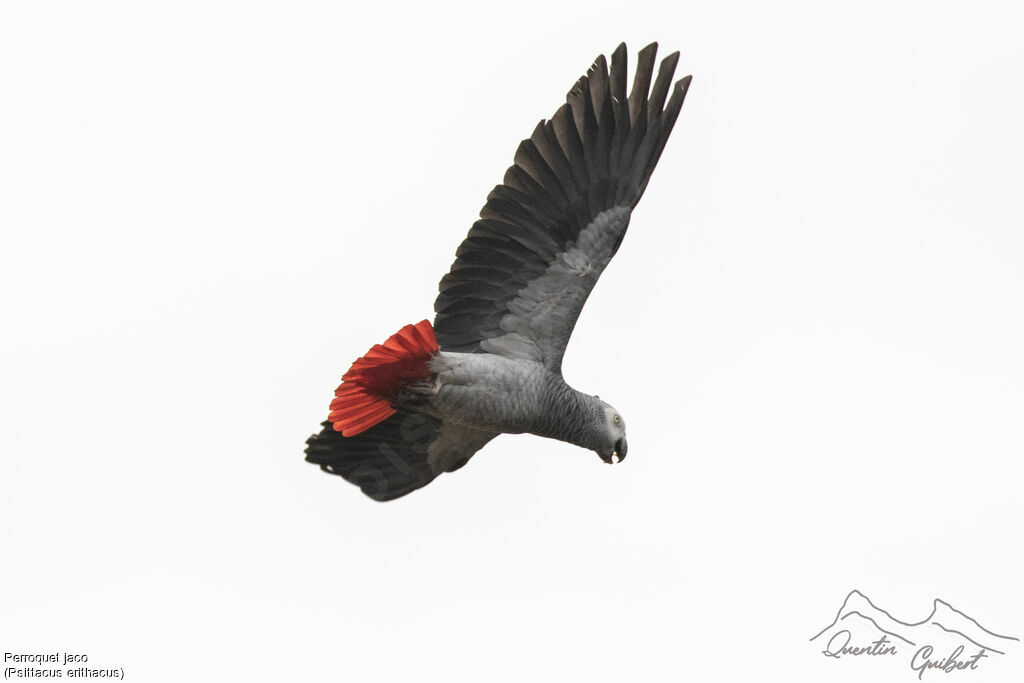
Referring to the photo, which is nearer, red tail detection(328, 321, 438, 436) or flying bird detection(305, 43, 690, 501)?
red tail detection(328, 321, 438, 436)

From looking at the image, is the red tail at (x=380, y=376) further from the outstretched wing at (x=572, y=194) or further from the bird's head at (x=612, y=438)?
the bird's head at (x=612, y=438)

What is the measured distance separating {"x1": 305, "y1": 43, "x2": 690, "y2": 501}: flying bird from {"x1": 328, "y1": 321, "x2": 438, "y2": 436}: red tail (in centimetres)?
1

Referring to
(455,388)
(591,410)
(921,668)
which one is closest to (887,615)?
(921,668)

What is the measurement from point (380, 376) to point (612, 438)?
166cm

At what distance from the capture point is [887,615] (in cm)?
1233

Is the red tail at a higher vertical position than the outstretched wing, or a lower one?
lower

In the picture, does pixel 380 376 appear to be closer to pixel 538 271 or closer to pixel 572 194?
pixel 538 271

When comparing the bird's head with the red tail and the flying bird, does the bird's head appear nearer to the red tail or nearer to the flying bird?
the flying bird

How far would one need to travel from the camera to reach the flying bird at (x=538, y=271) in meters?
9.11

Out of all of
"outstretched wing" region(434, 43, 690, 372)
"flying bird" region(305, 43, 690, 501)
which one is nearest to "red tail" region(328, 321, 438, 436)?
"flying bird" region(305, 43, 690, 501)

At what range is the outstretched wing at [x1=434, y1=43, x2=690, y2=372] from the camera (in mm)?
9117

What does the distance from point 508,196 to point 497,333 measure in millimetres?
903

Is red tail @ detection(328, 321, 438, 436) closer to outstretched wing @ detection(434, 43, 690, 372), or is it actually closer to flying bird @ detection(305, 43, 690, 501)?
flying bird @ detection(305, 43, 690, 501)

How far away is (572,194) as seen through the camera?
9.18 meters
